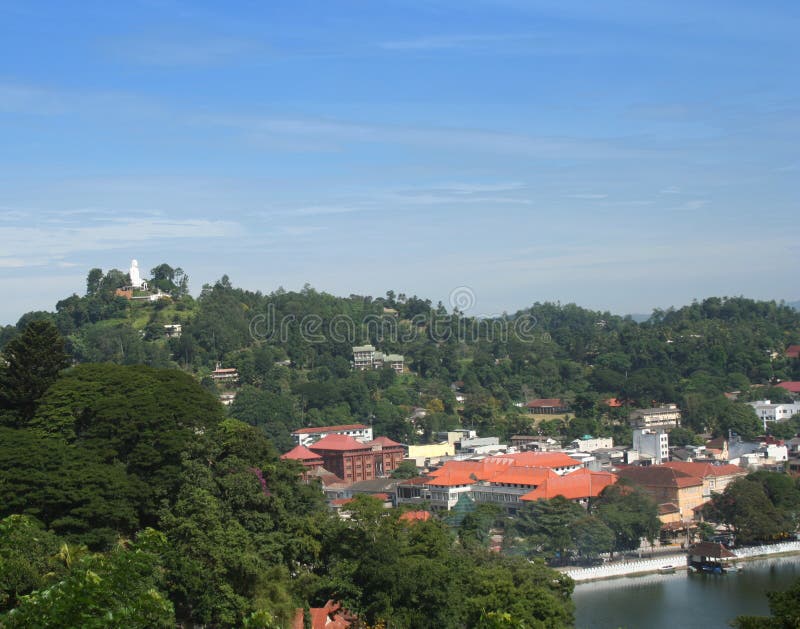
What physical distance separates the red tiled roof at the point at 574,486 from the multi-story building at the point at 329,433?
13687mm

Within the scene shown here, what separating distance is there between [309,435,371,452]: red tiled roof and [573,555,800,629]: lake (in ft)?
54.9

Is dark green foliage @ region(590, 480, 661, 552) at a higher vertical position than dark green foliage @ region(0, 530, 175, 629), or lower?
lower

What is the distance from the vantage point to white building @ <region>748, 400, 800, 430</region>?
48812mm

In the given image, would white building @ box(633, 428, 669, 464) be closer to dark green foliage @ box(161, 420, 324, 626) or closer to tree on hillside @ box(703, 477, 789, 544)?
tree on hillside @ box(703, 477, 789, 544)

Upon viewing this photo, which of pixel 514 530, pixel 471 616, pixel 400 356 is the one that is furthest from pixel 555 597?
pixel 400 356

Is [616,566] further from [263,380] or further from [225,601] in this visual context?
[263,380]

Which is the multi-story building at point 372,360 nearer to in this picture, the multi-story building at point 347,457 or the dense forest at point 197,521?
the multi-story building at point 347,457

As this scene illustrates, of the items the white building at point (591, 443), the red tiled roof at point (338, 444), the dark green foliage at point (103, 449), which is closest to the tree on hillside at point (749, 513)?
the white building at point (591, 443)

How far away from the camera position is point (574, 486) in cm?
3166

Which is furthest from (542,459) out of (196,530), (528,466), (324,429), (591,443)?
(196,530)

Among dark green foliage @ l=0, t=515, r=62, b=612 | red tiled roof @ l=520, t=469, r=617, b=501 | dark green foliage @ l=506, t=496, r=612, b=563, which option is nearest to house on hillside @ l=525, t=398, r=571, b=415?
red tiled roof @ l=520, t=469, r=617, b=501

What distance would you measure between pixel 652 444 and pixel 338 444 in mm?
11712

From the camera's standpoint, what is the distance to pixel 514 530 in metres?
28.7

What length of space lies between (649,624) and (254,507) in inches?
445
